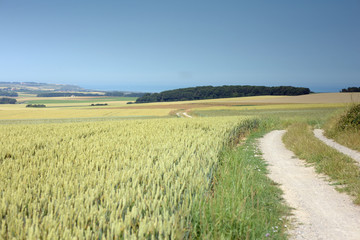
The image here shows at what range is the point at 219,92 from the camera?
106562 millimetres

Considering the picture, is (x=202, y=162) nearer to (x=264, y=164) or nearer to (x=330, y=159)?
(x=264, y=164)

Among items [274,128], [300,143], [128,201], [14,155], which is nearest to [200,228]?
[128,201]

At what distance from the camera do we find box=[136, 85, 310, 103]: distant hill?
9756 cm

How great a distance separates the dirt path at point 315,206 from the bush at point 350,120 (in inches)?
292

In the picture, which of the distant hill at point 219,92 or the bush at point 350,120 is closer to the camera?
the bush at point 350,120

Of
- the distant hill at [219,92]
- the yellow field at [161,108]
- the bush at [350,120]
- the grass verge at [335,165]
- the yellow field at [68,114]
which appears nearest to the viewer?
the grass verge at [335,165]

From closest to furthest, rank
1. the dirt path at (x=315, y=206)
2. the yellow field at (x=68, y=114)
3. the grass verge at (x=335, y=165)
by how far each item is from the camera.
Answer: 1. the dirt path at (x=315, y=206)
2. the grass verge at (x=335, y=165)
3. the yellow field at (x=68, y=114)

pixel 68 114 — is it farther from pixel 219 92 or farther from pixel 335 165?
pixel 219 92

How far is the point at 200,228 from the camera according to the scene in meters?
4.11

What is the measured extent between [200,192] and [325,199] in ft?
12.1

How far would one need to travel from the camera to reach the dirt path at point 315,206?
16.0 ft

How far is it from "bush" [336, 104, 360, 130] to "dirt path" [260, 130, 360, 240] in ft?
24.3

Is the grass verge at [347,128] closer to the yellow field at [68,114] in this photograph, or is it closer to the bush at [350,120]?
the bush at [350,120]

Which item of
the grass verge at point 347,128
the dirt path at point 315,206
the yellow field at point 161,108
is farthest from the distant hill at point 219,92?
the dirt path at point 315,206
